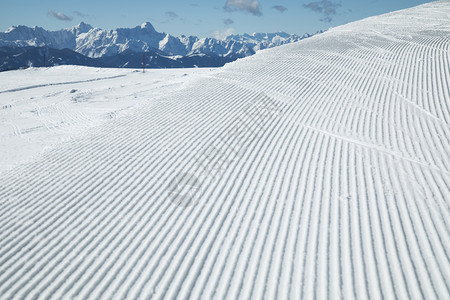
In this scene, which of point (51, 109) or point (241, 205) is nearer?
point (241, 205)

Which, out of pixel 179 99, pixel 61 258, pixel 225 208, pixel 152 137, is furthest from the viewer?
pixel 179 99

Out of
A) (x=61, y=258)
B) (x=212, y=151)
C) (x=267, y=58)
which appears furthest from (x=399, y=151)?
(x=267, y=58)

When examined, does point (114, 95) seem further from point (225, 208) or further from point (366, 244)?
point (366, 244)

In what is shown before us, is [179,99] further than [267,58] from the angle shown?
No

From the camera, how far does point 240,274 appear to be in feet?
11.8

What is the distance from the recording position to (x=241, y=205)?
15.8ft

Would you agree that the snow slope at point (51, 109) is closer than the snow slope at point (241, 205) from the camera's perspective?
No

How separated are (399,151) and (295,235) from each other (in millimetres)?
3908

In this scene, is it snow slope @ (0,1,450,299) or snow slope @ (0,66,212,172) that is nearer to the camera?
snow slope @ (0,1,450,299)

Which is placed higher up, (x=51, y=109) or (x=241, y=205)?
(x=241, y=205)

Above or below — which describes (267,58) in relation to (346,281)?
above

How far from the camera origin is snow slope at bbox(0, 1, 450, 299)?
349 centimetres

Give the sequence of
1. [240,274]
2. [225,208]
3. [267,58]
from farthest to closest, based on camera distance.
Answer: [267,58] → [225,208] → [240,274]

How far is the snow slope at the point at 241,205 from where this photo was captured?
3494 millimetres
